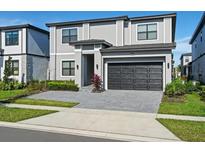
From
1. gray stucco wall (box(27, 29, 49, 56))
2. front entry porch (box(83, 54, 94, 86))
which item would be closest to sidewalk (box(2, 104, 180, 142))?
front entry porch (box(83, 54, 94, 86))

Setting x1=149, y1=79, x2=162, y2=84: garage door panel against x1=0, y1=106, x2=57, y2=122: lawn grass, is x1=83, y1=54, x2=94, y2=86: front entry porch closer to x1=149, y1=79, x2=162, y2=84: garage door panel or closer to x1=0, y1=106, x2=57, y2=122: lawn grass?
x1=149, y1=79, x2=162, y2=84: garage door panel

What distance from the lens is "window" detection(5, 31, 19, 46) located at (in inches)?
965

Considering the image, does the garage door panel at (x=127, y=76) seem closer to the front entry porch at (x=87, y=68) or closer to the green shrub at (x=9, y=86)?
the front entry porch at (x=87, y=68)

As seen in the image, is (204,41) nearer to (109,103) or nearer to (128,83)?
(128,83)

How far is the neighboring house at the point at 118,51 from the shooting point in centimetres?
1841

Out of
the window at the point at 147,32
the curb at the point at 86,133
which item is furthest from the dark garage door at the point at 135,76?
the curb at the point at 86,133

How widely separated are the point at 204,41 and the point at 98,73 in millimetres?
13461

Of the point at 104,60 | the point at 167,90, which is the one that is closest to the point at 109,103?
the point at 167,90

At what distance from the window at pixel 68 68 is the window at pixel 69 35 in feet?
8.47

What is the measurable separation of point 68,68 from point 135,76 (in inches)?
319

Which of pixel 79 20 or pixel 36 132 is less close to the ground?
pixel 79 20

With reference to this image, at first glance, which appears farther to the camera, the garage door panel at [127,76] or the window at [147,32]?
the window at [147,32]

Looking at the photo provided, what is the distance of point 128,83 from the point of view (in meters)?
19.3

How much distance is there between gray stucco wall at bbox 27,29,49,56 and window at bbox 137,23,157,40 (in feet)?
42.1
